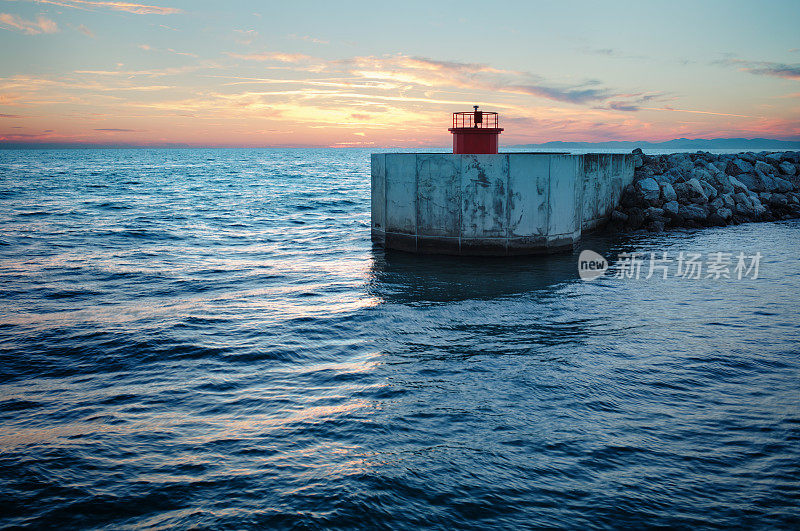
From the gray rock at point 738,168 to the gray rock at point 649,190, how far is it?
6486mm

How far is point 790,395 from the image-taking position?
7230mm

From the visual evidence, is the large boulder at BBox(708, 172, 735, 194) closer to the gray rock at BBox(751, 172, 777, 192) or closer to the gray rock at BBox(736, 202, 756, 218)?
the gray rock at BBox(736, 202, 756, 218)

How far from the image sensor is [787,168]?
2842 centimetres

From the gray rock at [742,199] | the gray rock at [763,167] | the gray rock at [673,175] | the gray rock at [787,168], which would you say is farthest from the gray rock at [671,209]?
the gray rock at [787,168]

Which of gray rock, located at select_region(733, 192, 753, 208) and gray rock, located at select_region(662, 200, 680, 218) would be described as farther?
gray rock, located at select_region(733, 192, 753, 208)

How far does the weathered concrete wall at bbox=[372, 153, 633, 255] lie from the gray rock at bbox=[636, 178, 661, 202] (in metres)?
8.40

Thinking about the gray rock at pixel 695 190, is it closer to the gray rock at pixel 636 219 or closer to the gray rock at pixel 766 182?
the gray rock at pixel 636 219

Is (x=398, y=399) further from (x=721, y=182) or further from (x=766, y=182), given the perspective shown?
(x=766, y=182)

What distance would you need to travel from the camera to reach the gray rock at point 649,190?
23953 mm

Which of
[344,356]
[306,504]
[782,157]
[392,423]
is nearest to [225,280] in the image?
[344,356]

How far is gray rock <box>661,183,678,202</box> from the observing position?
24266 millimetres

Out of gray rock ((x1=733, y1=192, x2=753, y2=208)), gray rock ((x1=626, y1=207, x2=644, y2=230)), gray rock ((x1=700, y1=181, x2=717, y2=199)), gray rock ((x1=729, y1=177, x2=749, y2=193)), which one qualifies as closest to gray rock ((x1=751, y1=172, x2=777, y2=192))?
gray rock ((x1=729, y1=177, x2=749, y2=193))

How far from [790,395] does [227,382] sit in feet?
24.1

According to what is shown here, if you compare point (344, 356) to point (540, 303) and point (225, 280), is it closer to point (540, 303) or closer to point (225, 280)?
point (540, 303)
